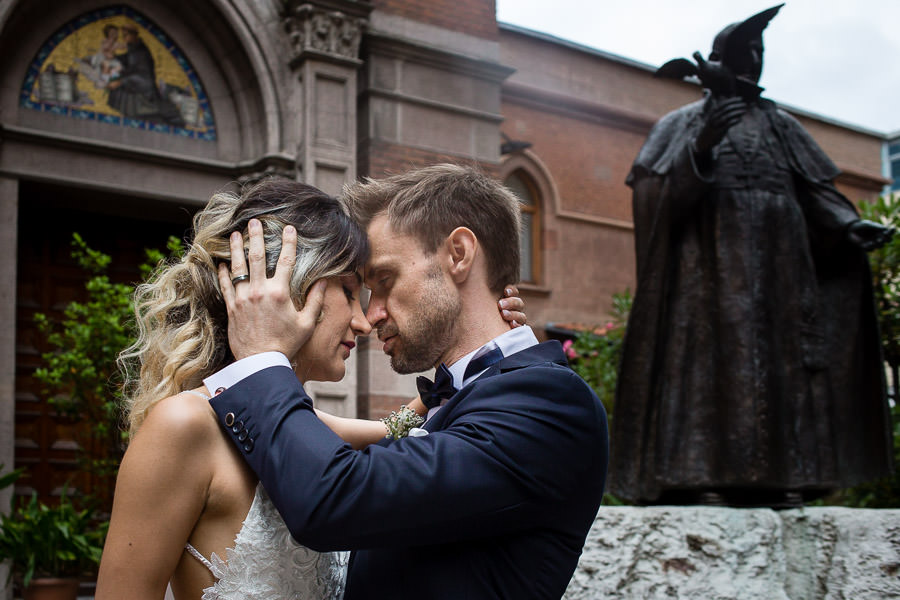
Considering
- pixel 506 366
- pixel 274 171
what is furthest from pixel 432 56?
pixel 506 366

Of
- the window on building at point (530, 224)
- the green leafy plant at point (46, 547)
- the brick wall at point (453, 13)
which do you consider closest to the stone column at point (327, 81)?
the brick wall at point (453, 13)

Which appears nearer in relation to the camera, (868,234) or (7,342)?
(868,234)

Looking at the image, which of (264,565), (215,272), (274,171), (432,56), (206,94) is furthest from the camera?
(432,56)

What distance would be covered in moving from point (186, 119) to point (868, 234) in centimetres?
724

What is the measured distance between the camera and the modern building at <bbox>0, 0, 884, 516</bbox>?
8688 mm

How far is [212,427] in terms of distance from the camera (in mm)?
1817

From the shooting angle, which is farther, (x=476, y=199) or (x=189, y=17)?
(x=189, y=17)

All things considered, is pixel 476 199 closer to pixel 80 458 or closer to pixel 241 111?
pixel 80 458

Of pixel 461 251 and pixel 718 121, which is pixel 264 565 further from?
pixel 718 121

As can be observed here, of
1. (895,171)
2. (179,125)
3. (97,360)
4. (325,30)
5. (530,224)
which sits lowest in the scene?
(97,360)

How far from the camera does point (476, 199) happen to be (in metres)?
2.18

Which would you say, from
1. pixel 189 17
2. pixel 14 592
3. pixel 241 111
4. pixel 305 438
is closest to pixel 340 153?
pixel 241 111

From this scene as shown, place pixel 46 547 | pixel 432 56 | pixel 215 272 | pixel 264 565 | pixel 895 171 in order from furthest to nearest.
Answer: pixel 895 171
pixel 432 56
pixel 46 547
pixel 215 272
pixel 264 565

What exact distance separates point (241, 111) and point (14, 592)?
205 inches
